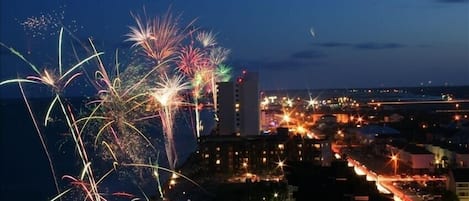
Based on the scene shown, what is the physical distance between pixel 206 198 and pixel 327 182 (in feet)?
6.09

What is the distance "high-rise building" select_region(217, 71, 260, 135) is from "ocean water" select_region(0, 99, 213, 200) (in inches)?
53.2

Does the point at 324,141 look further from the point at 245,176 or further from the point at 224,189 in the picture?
the point at 224,189

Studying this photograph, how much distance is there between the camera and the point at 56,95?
545 centimetres

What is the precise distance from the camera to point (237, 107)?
1501 cm

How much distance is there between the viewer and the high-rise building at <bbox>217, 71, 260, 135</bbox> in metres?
15.0

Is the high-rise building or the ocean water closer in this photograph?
the ocean water

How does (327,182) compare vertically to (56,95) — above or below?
below

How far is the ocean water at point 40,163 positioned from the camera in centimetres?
1052

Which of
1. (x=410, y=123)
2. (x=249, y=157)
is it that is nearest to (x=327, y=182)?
(x=249, y=157)

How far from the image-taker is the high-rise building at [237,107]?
1498 cm

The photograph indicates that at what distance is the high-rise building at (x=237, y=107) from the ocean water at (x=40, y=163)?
1352 millimetres

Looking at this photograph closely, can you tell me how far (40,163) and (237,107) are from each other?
457cm

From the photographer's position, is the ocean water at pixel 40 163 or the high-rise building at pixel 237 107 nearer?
the ocean water at pixel 40 163

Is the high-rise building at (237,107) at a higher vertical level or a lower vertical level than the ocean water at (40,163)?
higher
